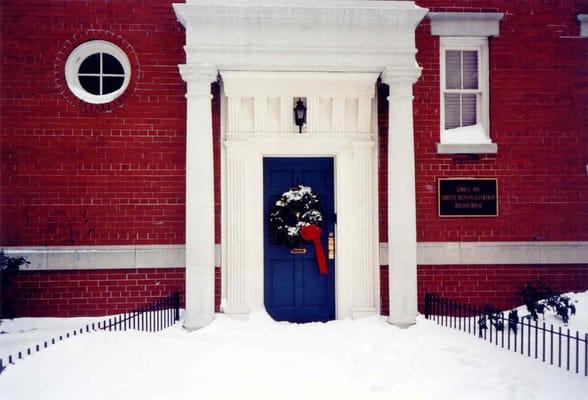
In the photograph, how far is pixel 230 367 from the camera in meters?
5.39

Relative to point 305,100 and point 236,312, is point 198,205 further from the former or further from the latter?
point 305,100

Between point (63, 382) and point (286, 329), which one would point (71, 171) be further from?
point (286, 329)

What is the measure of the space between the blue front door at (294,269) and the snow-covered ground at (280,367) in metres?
0.93

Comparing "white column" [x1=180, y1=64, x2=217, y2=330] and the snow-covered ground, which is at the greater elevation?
"white column" [x1=180, y1=64, x2=217, y2=330]

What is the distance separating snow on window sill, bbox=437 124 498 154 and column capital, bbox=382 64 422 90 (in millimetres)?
1298

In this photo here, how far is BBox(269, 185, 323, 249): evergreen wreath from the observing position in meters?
7.54

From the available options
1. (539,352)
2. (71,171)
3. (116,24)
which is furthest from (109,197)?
(539,352)

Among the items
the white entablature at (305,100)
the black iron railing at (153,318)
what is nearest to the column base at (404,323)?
the white entablature at (305,100)

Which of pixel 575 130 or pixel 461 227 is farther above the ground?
pixel 575 130

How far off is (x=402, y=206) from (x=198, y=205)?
297 centimetres

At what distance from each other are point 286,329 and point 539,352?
3.42 meters

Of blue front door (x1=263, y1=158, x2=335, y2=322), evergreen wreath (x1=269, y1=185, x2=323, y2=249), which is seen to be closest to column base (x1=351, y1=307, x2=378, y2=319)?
blue front door (x1=263, y1=158, x2=335, y2=322)

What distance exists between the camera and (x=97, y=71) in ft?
24.9

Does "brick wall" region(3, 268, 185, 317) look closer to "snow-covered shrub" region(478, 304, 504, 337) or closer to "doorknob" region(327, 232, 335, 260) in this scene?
"doorknob" region(327, 232, 335, 260)
